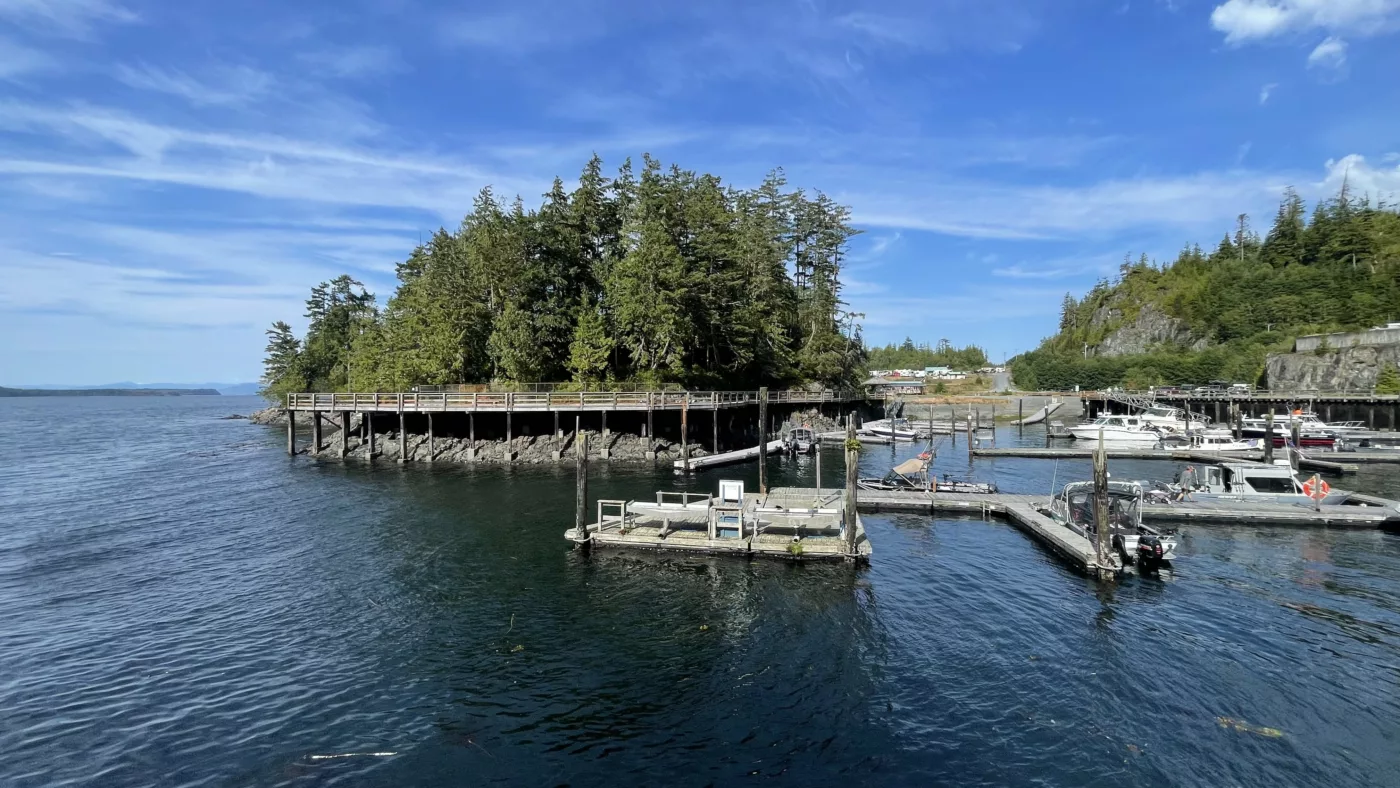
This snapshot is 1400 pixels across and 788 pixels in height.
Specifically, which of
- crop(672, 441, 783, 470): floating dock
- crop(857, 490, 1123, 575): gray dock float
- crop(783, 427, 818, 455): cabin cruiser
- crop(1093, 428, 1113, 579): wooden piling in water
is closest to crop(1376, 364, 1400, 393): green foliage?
crop(783, 427, 818, 455): cabin cruiser

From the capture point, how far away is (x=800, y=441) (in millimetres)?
54094

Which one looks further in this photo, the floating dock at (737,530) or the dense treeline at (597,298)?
the dense treeline at (597,298)

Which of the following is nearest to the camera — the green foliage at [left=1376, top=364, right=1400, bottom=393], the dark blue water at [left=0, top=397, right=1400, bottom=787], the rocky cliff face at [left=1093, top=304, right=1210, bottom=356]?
the dark blue water at [left=0, top=397, right=1400, bottom=787]

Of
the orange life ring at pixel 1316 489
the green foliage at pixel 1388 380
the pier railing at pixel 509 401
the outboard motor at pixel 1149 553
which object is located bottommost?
the outboard motor at pixel 1149 553

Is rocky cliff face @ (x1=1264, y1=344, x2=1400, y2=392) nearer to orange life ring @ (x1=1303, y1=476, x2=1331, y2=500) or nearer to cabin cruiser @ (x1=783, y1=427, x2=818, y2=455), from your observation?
orange life ring @ (x1=1303, y1=476, x2=1331, y2=500)

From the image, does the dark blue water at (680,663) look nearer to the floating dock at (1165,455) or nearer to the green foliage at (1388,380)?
the floating dock at (1165,455)

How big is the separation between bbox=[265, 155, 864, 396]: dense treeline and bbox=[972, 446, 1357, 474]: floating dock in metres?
24.1

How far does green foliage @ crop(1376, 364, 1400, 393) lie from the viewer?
6788cm

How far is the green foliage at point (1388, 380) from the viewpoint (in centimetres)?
6788

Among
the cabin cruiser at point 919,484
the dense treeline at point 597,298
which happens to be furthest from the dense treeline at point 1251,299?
the cabin cruiser at point 919,484

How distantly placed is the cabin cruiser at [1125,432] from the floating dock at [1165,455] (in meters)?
2.25

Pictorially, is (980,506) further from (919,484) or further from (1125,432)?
(1125,432)

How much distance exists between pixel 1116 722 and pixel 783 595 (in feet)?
28.2

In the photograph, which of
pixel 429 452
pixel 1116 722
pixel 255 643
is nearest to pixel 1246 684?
pixel 1116 722
